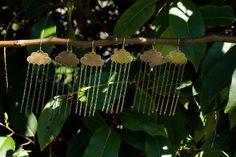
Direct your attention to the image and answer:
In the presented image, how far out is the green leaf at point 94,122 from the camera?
1.28 meters

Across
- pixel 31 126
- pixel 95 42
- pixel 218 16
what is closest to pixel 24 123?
pixel 31 126

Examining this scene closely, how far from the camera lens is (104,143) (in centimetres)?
122

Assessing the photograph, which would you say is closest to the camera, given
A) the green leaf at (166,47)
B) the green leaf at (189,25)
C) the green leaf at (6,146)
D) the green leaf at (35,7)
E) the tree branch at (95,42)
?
the tree branch at (95,42)

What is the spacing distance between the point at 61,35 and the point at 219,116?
70cm

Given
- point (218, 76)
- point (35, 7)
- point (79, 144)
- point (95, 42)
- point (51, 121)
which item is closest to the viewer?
point (95, 42)

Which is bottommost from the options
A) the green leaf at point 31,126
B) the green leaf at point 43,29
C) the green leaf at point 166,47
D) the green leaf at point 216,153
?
the green leaf at point 216,153

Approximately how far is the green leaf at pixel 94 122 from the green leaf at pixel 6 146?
20 cm

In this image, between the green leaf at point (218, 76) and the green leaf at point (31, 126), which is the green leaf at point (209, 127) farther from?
the green leaf at point (31, 126)

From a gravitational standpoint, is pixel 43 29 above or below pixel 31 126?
above

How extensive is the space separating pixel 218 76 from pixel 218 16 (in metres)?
0.18

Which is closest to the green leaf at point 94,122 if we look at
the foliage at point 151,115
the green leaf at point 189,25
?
the foliage at point 151,115

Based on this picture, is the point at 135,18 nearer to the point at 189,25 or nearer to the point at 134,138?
the point at 189,25

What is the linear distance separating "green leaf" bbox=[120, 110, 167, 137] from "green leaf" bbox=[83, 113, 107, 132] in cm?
6

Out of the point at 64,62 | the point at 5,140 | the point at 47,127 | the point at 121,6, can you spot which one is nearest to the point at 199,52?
the point at 64,62
